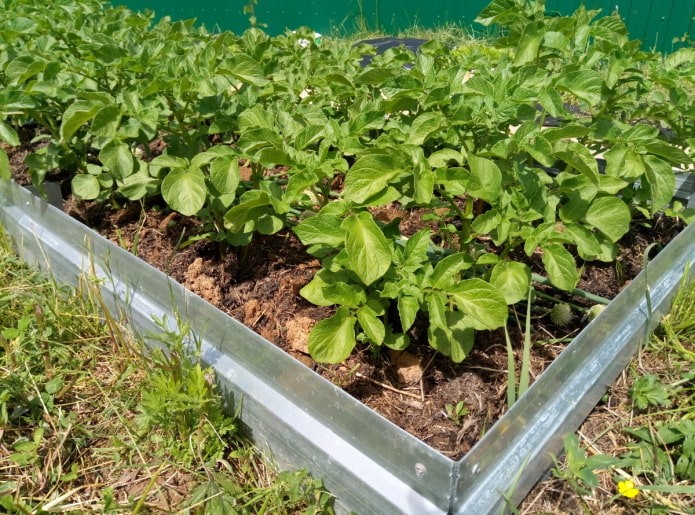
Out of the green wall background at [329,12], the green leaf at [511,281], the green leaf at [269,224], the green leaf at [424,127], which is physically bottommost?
the green wall background at [329,12]

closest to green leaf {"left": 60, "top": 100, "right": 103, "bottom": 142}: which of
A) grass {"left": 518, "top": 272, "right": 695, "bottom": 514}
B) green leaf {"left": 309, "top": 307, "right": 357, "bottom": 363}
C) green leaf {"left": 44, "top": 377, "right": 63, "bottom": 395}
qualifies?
green leaf {"left": 44, "top": 377, "right": 63, "bottom": 395}

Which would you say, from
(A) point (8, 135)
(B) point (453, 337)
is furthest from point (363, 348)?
(A) point (8, 135)

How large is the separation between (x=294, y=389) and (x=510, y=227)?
599mm

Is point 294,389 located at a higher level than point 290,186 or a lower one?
lower

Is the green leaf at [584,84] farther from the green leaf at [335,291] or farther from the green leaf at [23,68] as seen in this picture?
the green leaf at [23,68]

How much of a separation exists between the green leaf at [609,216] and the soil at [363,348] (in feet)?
1.00

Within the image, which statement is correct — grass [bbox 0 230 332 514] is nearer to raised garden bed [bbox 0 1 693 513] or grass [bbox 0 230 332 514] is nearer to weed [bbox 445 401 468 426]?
raised garden bed [bbox 0 1 693 513]

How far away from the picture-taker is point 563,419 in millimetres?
1253

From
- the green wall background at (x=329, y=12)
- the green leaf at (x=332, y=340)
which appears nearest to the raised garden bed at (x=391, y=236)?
the green leaf at (x=332, y=340)

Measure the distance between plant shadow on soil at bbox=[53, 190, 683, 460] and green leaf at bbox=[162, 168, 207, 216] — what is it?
208 mm

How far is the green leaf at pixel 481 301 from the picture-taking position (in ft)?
3.86

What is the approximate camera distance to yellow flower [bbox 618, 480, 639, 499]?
1.23 m

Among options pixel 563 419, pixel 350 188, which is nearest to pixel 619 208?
pixel 563 419

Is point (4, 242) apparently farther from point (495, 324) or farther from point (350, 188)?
point (495, 324)
